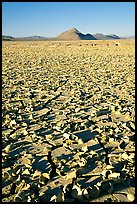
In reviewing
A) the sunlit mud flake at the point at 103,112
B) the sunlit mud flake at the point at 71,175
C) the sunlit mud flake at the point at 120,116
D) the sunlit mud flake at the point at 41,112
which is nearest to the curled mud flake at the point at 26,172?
the sunlit mud flake at the point at 71,175

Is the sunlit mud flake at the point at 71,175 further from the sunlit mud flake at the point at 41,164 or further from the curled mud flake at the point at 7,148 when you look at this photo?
the curled mud flake at the point at 7,148

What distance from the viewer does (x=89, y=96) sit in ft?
23.4

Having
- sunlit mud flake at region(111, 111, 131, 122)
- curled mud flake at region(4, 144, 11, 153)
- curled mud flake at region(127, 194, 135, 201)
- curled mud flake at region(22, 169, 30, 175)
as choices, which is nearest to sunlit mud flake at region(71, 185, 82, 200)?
curled mud flake at region(127, 194, 135, 201)

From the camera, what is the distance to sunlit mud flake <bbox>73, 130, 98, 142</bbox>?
173 inches

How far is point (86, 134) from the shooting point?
180 inches

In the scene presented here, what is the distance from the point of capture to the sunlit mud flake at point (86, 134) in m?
4.40

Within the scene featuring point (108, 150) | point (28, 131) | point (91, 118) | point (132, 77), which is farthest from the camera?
point (132, 77)

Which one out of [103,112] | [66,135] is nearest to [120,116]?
[103,112]

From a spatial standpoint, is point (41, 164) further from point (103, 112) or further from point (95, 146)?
point (103, 112)

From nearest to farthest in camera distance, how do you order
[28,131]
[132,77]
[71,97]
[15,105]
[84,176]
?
[84,176], [28,131], [15,105], [71,97], [132,77]

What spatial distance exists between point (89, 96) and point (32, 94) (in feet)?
4.91

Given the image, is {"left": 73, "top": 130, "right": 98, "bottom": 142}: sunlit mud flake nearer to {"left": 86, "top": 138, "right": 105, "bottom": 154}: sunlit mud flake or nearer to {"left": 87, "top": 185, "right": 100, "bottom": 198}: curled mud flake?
{"left": 86, "top": 138, "right": 105, "bottom": 154}: sunlit mud flake

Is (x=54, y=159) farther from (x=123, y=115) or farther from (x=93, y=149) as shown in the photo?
(x=123, y=115)

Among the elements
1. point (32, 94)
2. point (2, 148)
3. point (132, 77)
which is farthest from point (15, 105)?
point (132, 77)
